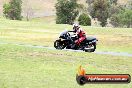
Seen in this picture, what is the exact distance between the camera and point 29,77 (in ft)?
60.1

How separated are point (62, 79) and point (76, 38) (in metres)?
12.8

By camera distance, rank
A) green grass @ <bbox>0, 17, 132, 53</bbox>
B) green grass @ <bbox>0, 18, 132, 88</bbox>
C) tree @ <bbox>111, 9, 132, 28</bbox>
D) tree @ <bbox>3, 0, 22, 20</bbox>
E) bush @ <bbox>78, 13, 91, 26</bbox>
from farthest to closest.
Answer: tree @ <bbox>111, 9, 132, 28</bbox>, tree @ <bbox>3, 0, 22, 20</bbox>, bush @ <bbox>78, 13, 91, 26</bbox>, green grass @ <bbox>0, 17, 132, 53</bbox>, green grass @ <bbox>0, 18, 132, 88</bbox>

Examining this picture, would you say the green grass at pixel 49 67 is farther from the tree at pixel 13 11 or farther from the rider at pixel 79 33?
the tree at pixel 13 11

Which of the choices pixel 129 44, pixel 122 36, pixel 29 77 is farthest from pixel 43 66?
pixel 122 36

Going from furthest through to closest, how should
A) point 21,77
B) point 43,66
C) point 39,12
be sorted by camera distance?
point 39,12 < point 43,66 < point 21,77

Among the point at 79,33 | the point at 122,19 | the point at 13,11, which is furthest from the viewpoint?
the point at 122,19

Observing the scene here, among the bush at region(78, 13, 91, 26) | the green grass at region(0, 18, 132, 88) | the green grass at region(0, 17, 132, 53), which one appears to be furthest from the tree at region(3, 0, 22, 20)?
the green grass at region(0, 18, 132, 88)

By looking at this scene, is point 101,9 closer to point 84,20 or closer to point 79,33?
point 84,20

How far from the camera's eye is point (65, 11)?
271 ft

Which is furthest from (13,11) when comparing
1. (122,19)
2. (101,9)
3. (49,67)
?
(49,67)

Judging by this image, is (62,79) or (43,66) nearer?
(62,79)

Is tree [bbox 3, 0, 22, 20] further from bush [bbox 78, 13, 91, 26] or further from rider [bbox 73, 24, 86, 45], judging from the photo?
rider [bbox 73, 24, 86, 45]

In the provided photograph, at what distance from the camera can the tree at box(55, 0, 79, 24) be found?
80688 millimetres

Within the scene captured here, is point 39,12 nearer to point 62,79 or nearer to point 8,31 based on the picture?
point 8,31
